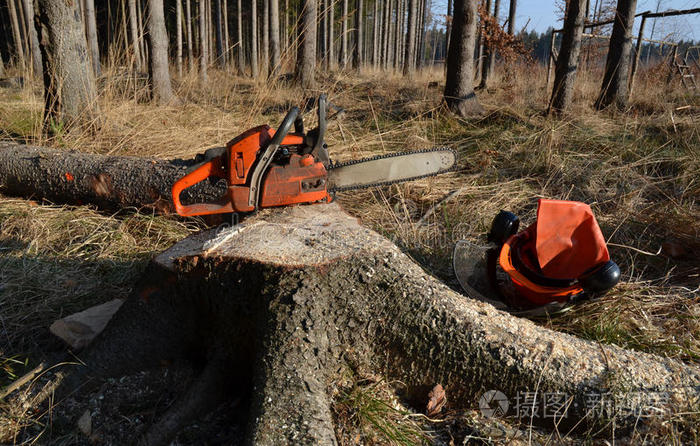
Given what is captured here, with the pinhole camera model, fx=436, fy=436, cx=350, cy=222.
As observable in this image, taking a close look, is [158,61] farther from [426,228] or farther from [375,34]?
[375,34]

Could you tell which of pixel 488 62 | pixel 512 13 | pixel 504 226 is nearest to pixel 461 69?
pixel 504 226

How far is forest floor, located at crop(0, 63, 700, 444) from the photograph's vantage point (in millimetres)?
1450

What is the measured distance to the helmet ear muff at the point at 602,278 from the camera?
1557mm

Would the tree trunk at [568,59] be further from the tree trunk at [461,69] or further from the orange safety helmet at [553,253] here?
the orange safety helmet at [553,253]

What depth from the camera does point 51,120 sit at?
371 centimetres

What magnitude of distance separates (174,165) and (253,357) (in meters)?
1.87

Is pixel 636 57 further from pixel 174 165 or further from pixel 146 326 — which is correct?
pixel 146 326

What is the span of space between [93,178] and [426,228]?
2.26 meters

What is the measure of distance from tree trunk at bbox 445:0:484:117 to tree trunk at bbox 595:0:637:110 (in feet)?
6.66

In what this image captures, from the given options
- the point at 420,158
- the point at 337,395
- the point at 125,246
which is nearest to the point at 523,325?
the point at 337,395

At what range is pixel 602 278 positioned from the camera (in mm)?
1566

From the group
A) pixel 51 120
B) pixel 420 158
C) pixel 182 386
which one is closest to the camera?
pixel 182 386

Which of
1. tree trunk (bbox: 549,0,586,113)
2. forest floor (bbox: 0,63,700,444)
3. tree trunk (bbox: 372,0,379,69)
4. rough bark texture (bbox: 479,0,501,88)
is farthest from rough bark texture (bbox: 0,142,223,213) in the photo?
tree trunk (bbox: 372,0,379,69)

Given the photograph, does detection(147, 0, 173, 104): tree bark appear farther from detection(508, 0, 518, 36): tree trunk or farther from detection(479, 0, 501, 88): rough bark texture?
detection(508, 0, 518, 36): tree trunk
